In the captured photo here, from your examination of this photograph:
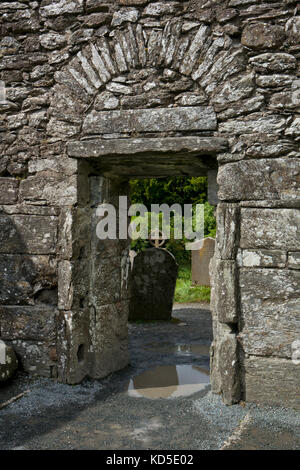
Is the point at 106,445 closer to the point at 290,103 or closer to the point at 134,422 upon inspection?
the point at 134,422

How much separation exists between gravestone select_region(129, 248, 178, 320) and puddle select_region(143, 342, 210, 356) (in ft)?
5.30

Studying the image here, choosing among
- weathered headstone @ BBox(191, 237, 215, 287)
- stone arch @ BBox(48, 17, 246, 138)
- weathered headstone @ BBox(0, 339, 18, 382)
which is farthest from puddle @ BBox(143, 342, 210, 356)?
weathered headstone @ BBox(191, 237, 215, 287)

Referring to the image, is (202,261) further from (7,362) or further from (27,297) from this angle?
(7,362)

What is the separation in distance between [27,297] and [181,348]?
256cm

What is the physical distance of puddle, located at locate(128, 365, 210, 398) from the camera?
4379 millimetres

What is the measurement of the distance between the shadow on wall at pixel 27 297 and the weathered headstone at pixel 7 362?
145mm

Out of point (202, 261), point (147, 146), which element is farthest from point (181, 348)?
point (202, 261)

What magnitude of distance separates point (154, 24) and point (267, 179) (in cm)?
180

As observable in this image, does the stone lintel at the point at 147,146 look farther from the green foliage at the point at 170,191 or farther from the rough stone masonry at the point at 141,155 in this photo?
the green foliage at the point at 170,191

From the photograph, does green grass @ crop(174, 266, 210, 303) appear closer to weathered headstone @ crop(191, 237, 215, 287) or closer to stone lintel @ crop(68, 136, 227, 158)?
weathered headstone @ crop(191, 237, 215, 287)

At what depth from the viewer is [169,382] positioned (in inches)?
186

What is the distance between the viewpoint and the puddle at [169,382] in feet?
14.4

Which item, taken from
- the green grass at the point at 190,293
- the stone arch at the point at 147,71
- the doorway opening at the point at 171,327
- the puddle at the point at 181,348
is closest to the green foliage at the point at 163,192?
the doorway opening at the point at 171,327
